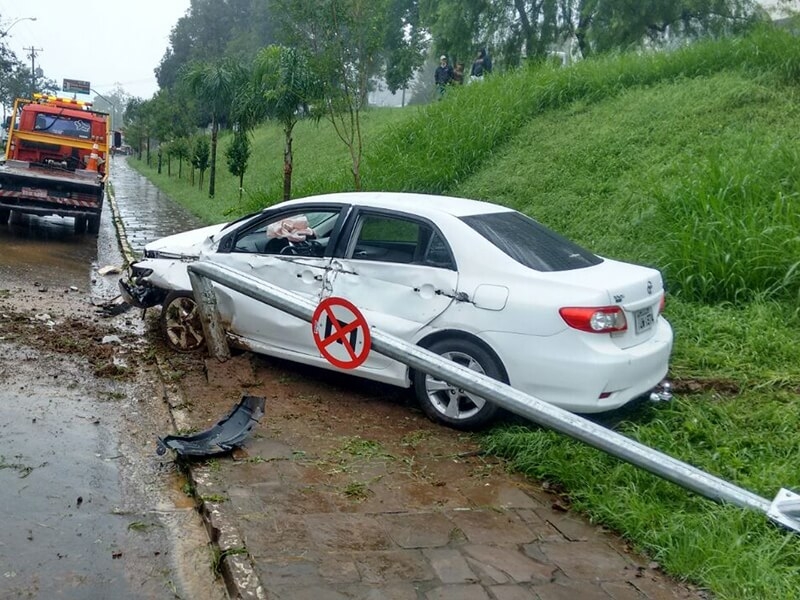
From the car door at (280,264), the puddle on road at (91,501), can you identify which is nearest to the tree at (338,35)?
the car door at (280,264)

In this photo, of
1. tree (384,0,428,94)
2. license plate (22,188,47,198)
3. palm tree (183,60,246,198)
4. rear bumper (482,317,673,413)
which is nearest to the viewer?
rear bumper (482,317,673,413)

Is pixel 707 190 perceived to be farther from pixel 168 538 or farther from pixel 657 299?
pixel 168 538

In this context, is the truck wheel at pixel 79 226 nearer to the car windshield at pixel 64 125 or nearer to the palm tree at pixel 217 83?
the car windshield at pixel 64 125

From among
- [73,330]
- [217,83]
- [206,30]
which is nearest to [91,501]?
[73,330]

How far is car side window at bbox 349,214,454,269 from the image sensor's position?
5.89 meters

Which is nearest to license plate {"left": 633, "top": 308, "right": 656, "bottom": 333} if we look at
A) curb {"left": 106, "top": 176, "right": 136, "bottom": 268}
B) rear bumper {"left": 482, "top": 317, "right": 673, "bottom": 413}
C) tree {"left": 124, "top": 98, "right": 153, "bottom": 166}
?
rear bumper {"left": 482, "top": 317, "right": 673, "bottom": 413}

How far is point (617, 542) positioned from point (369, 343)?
6.09 ft

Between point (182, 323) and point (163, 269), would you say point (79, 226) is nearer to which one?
point (163, 269)

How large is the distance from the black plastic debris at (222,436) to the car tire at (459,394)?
1173 millimetres

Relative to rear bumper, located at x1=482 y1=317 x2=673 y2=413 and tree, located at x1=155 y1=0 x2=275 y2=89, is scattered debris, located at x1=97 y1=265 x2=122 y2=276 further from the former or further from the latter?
tree, located at x1=155 y1=0 x2=275 y2=89

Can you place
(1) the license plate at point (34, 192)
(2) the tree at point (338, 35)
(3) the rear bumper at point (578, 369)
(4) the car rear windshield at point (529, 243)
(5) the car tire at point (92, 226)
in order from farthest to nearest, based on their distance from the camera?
1. (5) the car tire at point (92, 226)
2. (1) the license plate at point (34, 192)
3. (2) the tree at point (338, 35)
4. (4) the car rear windshield at point (529, 243)
5. (3) the rear bumper at point (578, 369)

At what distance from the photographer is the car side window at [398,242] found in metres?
5.89

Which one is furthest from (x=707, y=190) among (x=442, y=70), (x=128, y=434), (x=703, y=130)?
(x=442, y=70)

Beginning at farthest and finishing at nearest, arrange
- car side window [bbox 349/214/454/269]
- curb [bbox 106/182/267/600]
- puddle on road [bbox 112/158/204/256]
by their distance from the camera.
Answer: puddle on road [bbox 112/158/204/256]
car side window [bbox 349/214/454/269]
curb [bbox 106/182/267/600]
